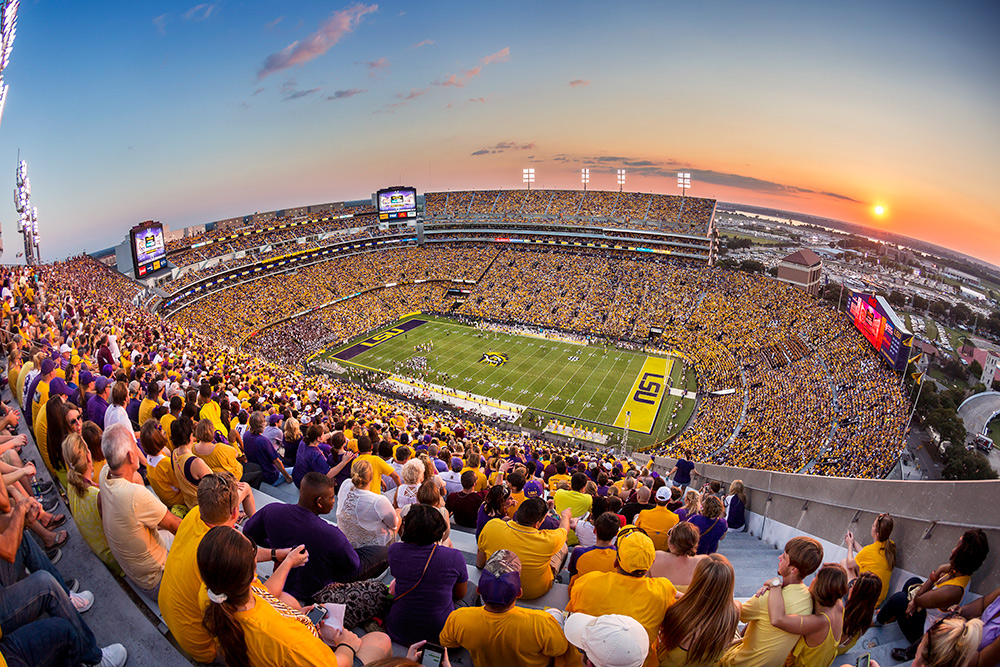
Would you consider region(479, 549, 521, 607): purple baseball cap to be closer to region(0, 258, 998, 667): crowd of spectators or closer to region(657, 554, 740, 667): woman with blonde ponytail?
region(0, 258, 998, 667): crowd of spectators

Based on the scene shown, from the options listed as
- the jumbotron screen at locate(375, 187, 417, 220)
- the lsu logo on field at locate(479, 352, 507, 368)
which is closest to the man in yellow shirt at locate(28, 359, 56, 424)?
the lsu logo on field at locate(479, 352, 507, 368)

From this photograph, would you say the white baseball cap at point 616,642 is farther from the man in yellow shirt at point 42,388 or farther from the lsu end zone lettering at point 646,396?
the lsu end zone lettering at point 646,396

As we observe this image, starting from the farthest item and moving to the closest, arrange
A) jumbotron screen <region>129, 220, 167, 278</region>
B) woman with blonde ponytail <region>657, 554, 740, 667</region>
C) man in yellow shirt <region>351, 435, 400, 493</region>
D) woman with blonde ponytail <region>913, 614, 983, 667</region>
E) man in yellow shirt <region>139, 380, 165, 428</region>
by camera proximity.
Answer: jumbotron screen <region>129, 220, 167, 278</region> → man in yellow shirt <region>139, 380, 165, 428</region> → man in yellow shirt <region>351, 435, 400, 493</region> → woman with blonde ponytail <region>657, 554, 740, 667</region> → woman with blonde ponytail <region>913, 614, 983, 667</region>

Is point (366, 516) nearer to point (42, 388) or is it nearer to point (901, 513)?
point (901, 513)

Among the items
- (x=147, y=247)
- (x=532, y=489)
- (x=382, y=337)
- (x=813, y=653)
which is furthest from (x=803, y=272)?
(x=147, y=247)

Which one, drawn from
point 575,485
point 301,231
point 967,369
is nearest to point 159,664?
point 575,485

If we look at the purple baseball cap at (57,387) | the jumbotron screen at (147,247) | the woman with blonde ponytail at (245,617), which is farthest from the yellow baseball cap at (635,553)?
the jumbotron screen at (147,247)
